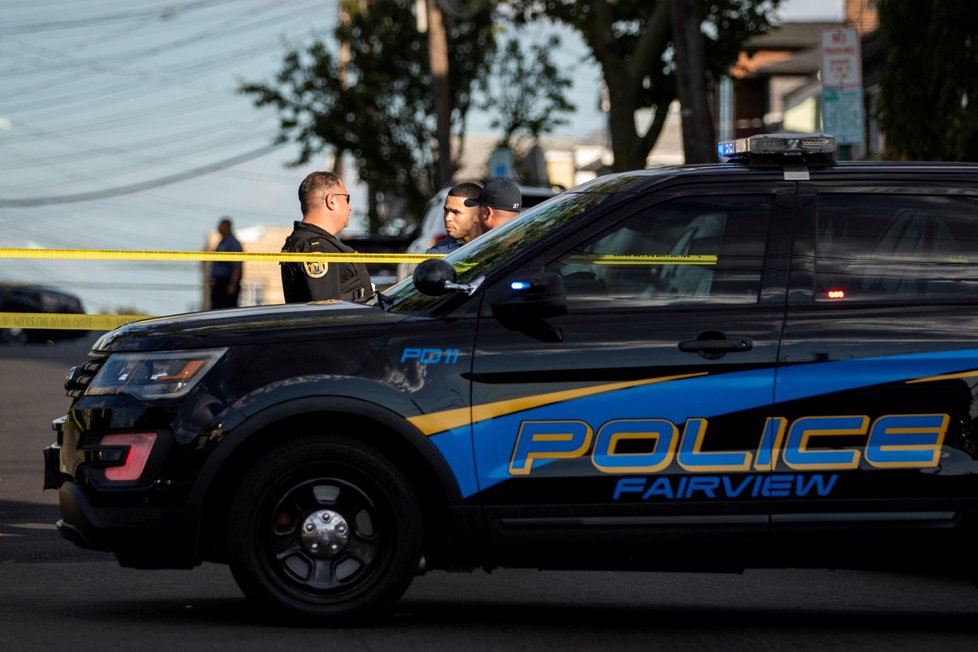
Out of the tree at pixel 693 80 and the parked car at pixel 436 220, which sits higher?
the tree at pixel 693 80

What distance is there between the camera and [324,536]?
6.52 metres

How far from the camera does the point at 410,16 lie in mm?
46188

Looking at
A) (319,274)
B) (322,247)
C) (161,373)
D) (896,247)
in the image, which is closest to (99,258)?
(322,247)

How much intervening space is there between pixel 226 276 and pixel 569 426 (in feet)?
62.3

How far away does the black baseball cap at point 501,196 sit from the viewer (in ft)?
32.4

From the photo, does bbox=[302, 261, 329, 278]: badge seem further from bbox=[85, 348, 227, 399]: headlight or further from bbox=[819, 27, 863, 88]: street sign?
bbox=[819, 27, 863, 88]: street sign

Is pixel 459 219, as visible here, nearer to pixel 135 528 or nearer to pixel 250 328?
pixel 250 328

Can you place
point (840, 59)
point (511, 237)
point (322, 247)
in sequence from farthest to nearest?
point (840, 59), point (322, 247), point (511, 237)

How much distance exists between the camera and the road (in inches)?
256

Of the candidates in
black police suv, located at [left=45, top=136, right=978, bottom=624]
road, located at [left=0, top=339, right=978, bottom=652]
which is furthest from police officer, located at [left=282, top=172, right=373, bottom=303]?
black police suv, located at [left=45, top=136, right=978, bottom=624]

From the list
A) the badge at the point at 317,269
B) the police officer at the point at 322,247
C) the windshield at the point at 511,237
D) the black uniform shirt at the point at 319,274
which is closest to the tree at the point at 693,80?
the police officer at the point at 322,247

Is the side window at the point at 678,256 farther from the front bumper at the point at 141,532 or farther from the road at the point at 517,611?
the front bumper at the point at 141,532

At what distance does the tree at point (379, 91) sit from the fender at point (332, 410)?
130 ft

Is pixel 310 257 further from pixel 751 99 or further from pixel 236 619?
pixel 751 99
